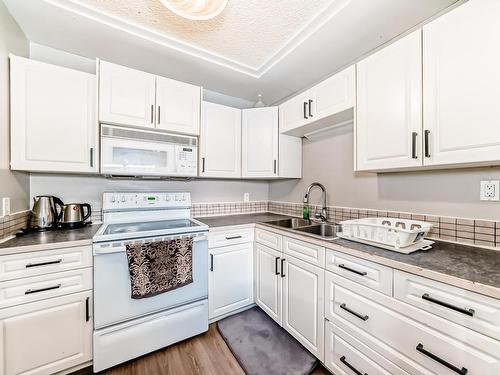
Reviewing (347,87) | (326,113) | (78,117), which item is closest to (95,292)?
(78,117)

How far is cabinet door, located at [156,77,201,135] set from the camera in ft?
6.25

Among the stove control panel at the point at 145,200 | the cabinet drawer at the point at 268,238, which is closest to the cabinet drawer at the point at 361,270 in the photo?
the cabinet drawer at the point at 268,238

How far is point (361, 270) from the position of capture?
3.88 ft

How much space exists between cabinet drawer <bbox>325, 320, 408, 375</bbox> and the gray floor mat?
230 mm

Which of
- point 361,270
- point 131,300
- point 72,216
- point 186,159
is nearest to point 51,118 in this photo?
point 72,216

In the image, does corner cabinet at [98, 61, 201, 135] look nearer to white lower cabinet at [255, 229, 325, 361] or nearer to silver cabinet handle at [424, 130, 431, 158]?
white lower cabinet at [255, 229, 325, 361]

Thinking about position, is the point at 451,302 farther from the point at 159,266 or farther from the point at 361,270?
the point at 159,266

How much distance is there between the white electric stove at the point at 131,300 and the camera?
1411 mm

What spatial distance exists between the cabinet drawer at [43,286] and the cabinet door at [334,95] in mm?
2161

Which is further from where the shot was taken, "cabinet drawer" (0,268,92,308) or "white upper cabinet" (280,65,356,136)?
"white upper cabinet" (280,65,356,136)

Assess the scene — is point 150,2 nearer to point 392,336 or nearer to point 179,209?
point 179,209

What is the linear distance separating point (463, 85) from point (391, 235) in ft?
2.80

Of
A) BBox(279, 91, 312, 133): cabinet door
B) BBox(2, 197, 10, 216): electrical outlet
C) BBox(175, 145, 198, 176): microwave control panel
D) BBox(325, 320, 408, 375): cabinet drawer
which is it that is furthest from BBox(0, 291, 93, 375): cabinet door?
BBox(279, 91, 312, 133): cabinet door

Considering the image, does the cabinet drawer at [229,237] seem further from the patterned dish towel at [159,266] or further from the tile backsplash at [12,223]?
the tile backsplash at [12,223]
